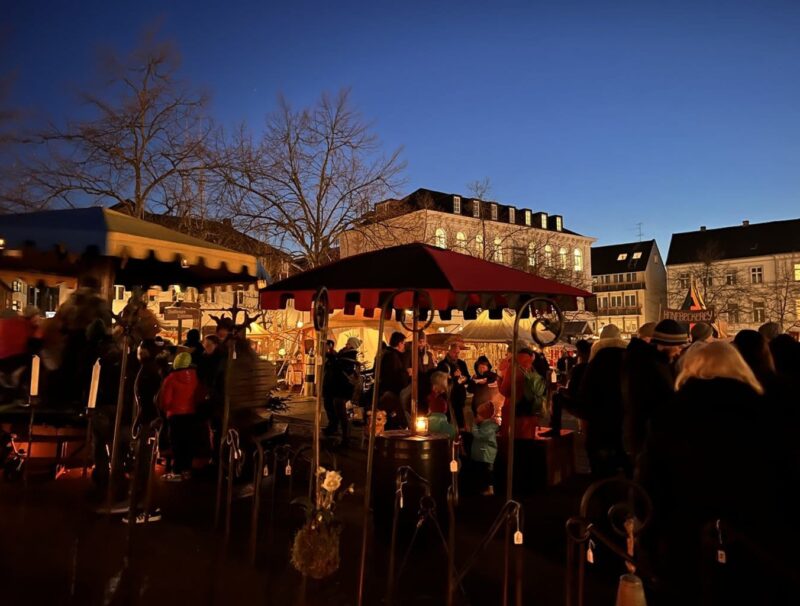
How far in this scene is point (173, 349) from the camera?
39.2ft

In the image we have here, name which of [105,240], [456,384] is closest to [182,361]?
[105,240]

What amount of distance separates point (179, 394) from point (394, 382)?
3.43 meters

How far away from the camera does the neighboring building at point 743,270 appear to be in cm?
5897

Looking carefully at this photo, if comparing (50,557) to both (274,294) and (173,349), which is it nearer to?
(274,294)

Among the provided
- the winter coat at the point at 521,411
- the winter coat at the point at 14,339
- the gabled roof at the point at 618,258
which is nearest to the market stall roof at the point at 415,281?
the winter coat at the point at 521,411

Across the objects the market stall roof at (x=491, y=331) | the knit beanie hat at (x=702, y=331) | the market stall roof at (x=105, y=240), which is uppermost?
the market stall roof at (x=105, y=240)

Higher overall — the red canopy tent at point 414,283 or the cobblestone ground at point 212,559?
the red canopy tent at point 414,283

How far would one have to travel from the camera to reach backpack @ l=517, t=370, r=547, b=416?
7902 mm

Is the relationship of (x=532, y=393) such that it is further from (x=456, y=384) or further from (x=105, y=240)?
(x=105, y=240)

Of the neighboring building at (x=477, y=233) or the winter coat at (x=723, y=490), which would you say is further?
the neighboring building at (x=477, y=233)

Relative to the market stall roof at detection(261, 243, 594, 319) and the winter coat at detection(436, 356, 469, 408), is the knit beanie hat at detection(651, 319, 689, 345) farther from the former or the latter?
the winter coat at detection(436, 356, 469, 408)

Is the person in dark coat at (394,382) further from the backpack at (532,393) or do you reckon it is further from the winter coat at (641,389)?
the winter coat at (641,389)

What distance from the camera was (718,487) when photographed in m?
3.00

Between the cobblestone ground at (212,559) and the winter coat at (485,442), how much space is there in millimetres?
642
